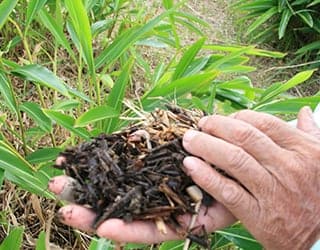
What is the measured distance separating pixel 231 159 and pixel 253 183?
5cm

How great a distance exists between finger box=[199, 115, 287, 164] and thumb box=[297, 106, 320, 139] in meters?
0.13

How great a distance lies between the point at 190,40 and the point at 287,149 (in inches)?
76.0

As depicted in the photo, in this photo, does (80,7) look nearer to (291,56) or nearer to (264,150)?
(264,150)

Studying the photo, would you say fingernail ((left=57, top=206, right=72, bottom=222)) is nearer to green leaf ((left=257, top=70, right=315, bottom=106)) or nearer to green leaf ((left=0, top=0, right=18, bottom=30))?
green leaf ((left=0, top=0, right=18, bottom=30))

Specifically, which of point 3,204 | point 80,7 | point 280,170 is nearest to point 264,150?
point 280,170

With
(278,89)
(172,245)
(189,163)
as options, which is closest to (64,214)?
(189,163)

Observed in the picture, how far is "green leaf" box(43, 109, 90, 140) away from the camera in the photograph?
124cm

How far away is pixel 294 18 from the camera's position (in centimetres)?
314

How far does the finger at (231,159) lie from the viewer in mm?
882

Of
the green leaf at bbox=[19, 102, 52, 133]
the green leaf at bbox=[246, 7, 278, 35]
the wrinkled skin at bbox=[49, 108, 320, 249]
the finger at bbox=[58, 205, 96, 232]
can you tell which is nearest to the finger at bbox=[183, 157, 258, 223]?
the wrinkled skin at bbox=[49, 108, 320, 249]

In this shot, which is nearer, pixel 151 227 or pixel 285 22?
pixel 151 227

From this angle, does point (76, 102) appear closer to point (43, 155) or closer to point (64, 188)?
point (43, 155)

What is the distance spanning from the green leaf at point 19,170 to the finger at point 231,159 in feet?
1.45

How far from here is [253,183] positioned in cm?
90
